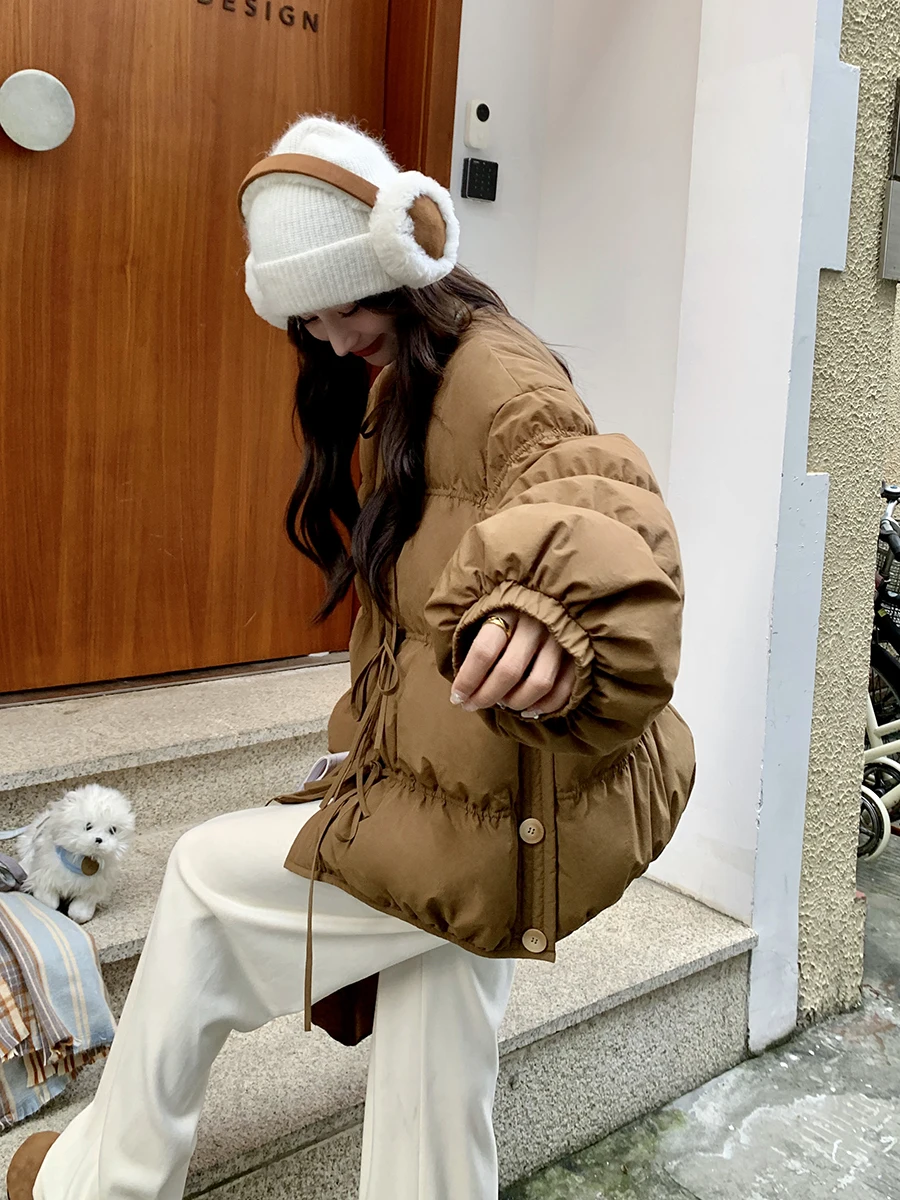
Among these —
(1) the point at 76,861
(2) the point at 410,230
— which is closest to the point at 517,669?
(2) the point at 410,230

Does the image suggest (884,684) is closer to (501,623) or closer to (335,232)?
(335,232)

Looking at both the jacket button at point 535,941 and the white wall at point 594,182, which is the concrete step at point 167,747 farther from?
the jacket button at point 535,941

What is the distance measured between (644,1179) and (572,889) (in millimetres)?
1165

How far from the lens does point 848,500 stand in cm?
250

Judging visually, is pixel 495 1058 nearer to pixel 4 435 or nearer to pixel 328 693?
pixel 328 693

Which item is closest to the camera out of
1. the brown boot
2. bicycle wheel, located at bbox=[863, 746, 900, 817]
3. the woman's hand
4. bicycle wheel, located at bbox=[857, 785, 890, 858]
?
the woman's hand

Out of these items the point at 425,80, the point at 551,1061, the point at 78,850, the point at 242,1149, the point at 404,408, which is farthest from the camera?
the point at 425,80

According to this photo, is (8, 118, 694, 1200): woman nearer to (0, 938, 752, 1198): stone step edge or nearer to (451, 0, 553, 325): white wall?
(0, 938, 752, 1198): stone step edge

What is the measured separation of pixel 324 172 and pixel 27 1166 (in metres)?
1.30

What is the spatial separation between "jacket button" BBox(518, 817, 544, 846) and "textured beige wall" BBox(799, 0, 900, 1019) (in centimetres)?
144

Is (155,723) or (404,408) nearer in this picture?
(404,408)

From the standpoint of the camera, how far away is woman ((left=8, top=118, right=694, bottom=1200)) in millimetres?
1206

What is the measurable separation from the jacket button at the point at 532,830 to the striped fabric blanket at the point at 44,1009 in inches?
36.8

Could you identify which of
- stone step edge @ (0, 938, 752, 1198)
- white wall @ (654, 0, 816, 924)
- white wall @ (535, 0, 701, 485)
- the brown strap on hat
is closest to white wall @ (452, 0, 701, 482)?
white wall @ (535, 0, 701, 485)
